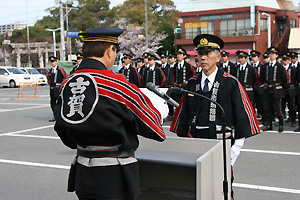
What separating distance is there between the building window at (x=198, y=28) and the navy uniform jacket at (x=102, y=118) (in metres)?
47.7

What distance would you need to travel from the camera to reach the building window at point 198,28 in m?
49.3

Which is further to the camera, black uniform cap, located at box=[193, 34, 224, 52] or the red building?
the red building

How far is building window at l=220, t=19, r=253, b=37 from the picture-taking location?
153 feet

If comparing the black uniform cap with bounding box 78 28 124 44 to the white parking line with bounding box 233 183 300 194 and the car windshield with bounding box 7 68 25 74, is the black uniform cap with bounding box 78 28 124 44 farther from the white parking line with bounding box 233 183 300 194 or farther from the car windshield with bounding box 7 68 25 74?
the car windshield with bounding box 7 68 25 74

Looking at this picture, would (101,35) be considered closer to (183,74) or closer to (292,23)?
(183,74)

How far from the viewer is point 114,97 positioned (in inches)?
107

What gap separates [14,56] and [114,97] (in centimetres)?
6845

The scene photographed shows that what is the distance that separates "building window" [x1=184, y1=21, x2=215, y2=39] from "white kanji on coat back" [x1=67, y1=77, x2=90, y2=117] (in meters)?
47.7

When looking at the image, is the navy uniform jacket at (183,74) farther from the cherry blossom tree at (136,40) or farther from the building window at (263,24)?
the cherry blossom tree at (136,40)

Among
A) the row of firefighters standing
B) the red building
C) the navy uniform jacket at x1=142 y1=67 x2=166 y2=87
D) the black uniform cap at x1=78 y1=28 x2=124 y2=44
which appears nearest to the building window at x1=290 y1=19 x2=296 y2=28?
the red building

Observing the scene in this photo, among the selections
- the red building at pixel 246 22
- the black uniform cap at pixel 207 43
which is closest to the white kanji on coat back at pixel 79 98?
the black uniform cap at pixel 207 43

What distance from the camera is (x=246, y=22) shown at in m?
46.7

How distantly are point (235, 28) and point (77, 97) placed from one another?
46.7m

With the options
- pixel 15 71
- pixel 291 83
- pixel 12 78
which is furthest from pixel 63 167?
pixel 15 71
